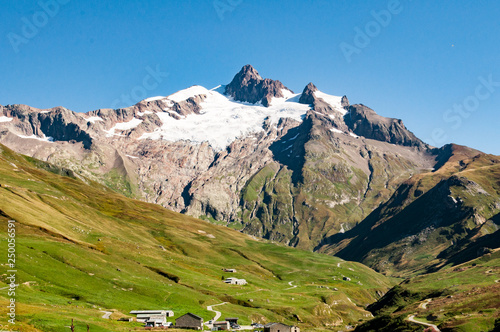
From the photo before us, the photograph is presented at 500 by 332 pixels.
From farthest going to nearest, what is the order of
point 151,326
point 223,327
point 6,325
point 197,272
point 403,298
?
point 197,272 < point 403,298 < point 223,327 < point 151,326 < point 6,325

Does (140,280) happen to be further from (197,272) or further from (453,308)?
(453,308)

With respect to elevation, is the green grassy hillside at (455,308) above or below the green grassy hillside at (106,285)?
below

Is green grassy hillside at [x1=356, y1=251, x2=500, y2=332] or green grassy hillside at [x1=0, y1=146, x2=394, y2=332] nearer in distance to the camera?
green grassy hillside at [x1=356, y1=251, x2=500, y2=332]

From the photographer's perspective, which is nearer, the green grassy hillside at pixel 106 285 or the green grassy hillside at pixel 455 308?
the green grassy hillside at pixel 455 308

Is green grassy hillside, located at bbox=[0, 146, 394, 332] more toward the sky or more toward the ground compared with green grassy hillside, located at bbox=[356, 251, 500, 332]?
more toward the sky

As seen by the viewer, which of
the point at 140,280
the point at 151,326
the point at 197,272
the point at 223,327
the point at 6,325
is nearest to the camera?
the point at 6,325

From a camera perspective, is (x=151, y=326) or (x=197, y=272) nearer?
(x=151, y=326)

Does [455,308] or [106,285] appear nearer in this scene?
[455,308]

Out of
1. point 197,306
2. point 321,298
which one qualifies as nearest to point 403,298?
point 321,298

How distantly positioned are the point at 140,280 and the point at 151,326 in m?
42.7

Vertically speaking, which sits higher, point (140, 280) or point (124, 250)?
point (124, 250)

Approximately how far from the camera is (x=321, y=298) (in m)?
177

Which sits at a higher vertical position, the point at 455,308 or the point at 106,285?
the point at 106,285

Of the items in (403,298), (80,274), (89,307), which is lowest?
(403,298)
